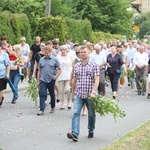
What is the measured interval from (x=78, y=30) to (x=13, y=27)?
9.87 metres

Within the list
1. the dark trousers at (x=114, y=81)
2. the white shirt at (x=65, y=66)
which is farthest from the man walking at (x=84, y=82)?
the dark trousers at (x=114, y=81)

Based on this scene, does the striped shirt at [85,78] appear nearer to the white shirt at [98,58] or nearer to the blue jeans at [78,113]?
the blue jeans at [78,113]

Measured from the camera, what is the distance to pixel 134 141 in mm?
10445

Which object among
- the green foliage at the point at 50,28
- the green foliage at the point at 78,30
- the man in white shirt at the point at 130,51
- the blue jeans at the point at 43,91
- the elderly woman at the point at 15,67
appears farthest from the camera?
the green foliage at the point at 78,30

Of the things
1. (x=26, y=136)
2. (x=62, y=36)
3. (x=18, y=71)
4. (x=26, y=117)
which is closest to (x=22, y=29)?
(x=62, y=36)

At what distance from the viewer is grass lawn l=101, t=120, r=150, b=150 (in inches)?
390

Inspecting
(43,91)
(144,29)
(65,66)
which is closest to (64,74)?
(65,66)

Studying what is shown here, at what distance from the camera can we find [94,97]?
34.7 feet

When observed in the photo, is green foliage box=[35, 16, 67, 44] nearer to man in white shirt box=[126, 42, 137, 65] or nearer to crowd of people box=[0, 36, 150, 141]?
crowd of people box=[0, 36, 150, 141]

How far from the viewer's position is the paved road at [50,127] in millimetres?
10328

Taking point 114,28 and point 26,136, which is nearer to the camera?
point 26,136

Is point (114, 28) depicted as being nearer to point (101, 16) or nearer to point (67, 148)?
point (101, 16)

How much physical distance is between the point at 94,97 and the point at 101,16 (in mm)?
45027

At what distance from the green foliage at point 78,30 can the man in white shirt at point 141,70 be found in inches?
489
